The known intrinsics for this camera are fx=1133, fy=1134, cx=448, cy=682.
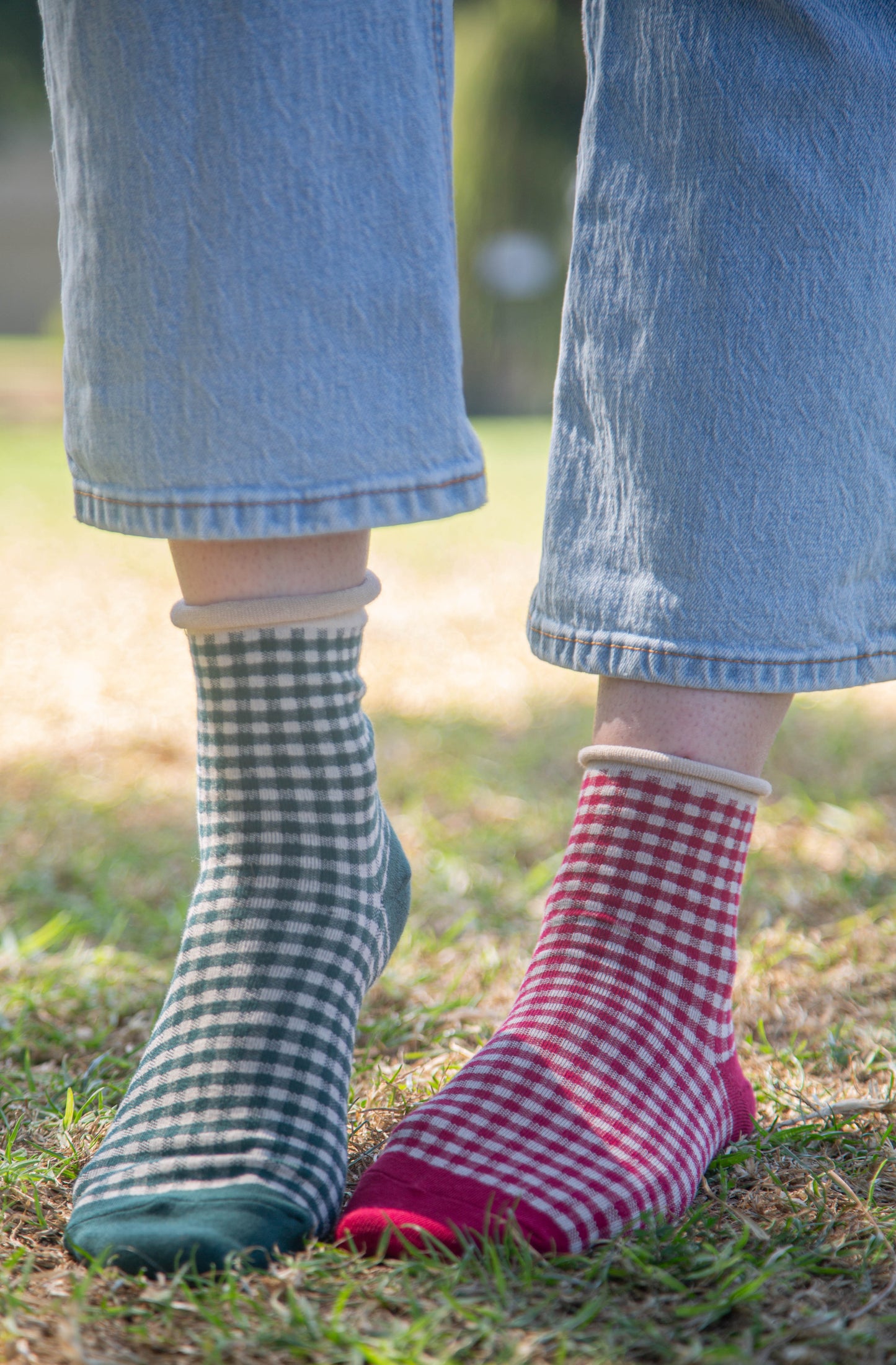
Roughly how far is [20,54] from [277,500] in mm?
2235

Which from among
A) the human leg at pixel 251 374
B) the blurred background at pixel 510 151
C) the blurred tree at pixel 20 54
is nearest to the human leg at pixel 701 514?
the human leg at pixel 251 374

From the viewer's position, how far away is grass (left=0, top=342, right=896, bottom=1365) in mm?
508

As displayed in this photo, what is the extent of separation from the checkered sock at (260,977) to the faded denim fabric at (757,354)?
18 centimetres

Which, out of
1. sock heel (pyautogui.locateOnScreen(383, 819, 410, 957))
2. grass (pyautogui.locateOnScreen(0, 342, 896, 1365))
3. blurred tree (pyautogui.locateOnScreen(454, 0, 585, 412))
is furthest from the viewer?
blurred tree (pyautogui.locateOnScreen(454, 0, 585, 412))

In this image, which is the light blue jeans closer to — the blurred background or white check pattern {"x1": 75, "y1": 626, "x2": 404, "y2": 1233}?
white check pattern {"x1": 75, "y1": 626, "x2": 404, "y2": 1233}

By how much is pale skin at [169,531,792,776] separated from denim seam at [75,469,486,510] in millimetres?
48

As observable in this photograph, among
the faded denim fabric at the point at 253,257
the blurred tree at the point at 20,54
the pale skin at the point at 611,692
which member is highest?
the blurred tree at the point at 20,54

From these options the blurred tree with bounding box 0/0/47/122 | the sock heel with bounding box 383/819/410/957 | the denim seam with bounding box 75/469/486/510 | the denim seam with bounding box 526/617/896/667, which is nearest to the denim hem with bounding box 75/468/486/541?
the denim seam with bounding box 75/469/486/510

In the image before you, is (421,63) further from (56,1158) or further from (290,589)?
(56,1158)

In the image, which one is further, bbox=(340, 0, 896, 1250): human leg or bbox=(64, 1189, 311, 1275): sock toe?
bbox=(340, 0, 896, 1250): human leg

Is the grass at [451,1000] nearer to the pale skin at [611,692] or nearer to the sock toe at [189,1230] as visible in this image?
the sock toe at [189,1230]

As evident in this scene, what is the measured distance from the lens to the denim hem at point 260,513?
1.88ft

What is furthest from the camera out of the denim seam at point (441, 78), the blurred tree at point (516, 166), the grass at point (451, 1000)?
the blurred tree at point (516, 166)

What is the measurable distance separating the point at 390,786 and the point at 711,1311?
119 cm
